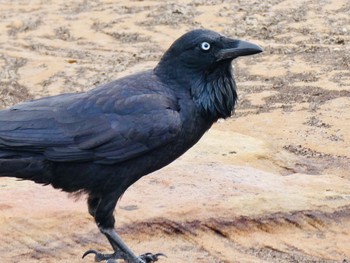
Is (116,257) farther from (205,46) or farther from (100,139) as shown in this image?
(205,46)

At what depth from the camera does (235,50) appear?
476cm

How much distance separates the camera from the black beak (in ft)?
15.6

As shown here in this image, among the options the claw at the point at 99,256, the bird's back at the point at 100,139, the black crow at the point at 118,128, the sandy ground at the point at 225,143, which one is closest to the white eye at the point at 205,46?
the black crow at the point at 118,128

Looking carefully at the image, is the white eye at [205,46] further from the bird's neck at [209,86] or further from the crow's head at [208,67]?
the bird's neck at [209,86]

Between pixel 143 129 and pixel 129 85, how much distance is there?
30 cm

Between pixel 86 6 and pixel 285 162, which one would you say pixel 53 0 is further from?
pixel 285 162

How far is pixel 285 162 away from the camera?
6812 mm

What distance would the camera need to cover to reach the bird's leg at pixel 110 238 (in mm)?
4742

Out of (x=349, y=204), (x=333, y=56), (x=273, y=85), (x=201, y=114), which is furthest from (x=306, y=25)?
(x=201, y=114)

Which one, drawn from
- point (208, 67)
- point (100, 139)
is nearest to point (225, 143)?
point (208, 67)

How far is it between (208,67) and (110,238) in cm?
102

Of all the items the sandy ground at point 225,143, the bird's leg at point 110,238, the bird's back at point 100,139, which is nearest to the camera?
the bird's back at point 100,139

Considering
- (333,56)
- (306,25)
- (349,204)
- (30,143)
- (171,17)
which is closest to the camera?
(30,143)

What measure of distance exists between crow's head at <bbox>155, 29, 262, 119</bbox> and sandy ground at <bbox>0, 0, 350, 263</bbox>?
765mm
